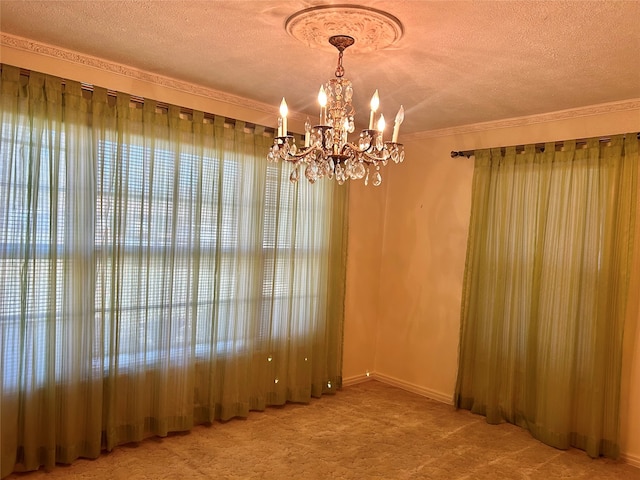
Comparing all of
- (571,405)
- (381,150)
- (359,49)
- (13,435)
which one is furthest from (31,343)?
(571,405)

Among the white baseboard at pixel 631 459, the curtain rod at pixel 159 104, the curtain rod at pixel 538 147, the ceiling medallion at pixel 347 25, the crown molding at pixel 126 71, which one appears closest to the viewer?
the ceiling medallion at pixel 347 25

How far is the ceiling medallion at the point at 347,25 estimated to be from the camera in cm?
215

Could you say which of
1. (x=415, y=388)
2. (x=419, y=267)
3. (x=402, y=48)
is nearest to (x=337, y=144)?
(x=402, y=48)

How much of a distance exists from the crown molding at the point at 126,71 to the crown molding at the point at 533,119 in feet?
5.13

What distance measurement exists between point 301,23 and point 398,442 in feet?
9.39

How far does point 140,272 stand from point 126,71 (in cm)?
131

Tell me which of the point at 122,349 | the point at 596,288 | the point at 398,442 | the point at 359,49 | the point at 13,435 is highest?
the point at 359,49

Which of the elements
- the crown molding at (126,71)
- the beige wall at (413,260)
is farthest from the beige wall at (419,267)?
the crown molding at (126,71)

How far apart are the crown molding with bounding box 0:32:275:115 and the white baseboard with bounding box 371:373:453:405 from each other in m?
2.85

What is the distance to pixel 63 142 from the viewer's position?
114 inches

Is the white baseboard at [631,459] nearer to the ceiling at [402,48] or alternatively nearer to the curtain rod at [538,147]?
the curtain rod at [538,147]

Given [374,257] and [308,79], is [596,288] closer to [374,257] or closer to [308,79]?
[374,257]

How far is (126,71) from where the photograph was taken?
10.3ft

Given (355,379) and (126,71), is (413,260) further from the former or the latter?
(126,71)
